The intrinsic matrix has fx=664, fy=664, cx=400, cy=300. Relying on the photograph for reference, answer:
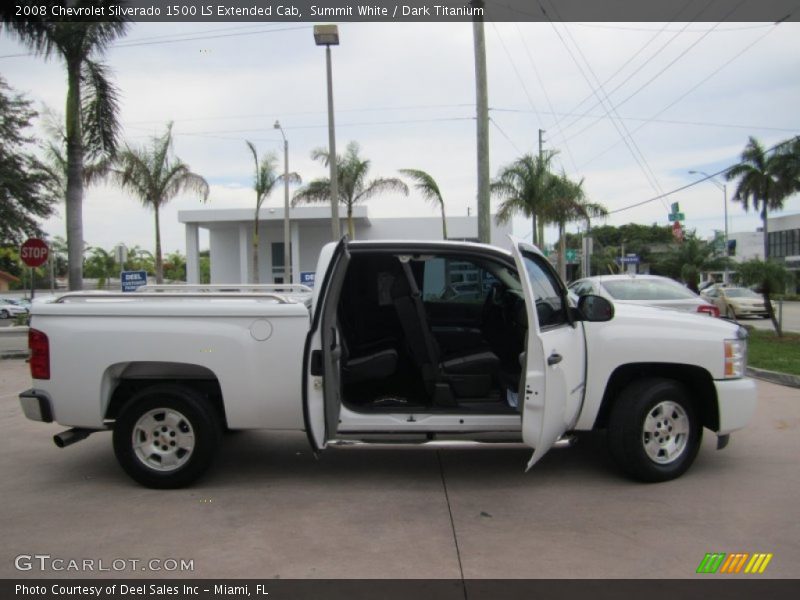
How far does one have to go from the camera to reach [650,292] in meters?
11.8

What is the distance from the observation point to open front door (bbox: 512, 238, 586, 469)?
4.59 metres

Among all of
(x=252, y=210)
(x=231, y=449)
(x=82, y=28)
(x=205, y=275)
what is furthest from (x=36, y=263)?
(x=205, y=275)

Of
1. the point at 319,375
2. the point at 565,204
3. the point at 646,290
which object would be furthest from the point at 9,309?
the point at 319,375

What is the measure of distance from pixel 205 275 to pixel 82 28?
5880 cm

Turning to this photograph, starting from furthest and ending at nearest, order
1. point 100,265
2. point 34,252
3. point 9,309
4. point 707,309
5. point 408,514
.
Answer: point 100,265 < point 9,309 < point 34,252 < point 707,309 < point 408,514

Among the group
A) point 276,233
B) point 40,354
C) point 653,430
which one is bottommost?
point 653,430

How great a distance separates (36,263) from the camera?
16.5m

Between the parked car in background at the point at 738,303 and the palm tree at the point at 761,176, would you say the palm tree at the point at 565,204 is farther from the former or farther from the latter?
the palm tree at the point at 761,176

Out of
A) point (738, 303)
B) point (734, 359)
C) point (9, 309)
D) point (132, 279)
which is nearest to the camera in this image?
point (734, 359)

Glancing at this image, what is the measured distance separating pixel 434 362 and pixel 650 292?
7.68m

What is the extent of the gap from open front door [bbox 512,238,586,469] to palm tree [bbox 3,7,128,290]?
14.1 meters

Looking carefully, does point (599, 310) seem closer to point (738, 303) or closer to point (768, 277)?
point (768, 277)
